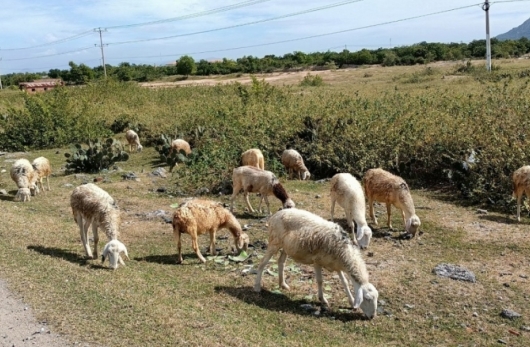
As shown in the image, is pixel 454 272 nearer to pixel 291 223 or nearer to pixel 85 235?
pixel 291 223

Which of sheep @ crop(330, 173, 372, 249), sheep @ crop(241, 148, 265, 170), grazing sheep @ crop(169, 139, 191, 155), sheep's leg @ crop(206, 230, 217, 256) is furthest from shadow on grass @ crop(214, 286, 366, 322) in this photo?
grazing sheep @ crop(169, 139, 191, 155)

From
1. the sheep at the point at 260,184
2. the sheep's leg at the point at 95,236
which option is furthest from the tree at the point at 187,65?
the sheep's leg at the point at 95,236

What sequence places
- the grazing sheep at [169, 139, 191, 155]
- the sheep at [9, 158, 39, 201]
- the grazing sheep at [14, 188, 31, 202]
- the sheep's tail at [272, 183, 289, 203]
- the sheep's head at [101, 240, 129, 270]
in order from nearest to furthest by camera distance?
the sheep's head at [101, 240, 129, 270], the sheep's tail at [272, 183, 289, 203], the grazing sheep at [14, 188, 31, 202], the sheep at [9, 158, 39, 201], the grazing sheep at [169, 139, 191, 155]

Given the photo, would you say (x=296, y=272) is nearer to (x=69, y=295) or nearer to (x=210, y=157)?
(x=69, y=295)

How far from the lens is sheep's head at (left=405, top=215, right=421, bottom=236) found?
33.3ft

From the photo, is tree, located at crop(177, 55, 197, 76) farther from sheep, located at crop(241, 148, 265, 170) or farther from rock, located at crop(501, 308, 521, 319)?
rock, located at crop(501, 308, 521, 319)

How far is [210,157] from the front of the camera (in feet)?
50.7

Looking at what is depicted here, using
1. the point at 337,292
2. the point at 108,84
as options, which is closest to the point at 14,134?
the point at 108,84

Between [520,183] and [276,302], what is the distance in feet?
→ 22.7

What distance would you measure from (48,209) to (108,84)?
975 inches

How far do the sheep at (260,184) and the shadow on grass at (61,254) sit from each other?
13.9 ft

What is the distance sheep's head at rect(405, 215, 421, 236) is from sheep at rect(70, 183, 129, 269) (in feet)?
18.0

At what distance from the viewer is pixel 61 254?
29.8 feet

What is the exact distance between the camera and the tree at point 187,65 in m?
71.7
